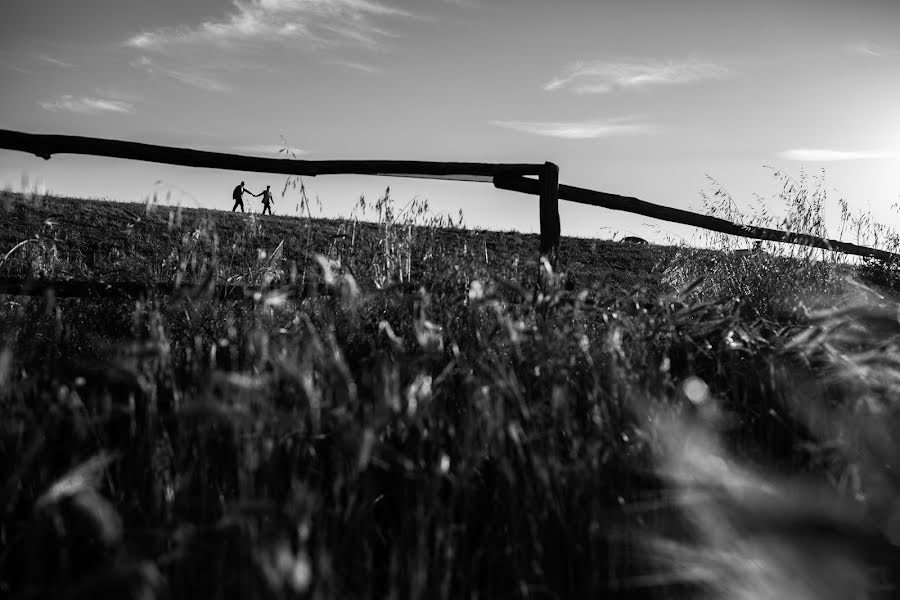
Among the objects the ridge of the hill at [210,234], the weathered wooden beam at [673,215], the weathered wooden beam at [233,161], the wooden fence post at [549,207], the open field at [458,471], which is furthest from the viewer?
the ridge of the hill at [210,234]

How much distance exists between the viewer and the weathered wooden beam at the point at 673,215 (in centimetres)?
454

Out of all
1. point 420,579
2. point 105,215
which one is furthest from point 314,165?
point 105,215

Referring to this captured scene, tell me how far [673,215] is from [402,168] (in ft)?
7.40

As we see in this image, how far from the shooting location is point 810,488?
2070 millimetres

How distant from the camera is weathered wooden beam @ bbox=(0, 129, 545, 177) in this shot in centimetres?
364

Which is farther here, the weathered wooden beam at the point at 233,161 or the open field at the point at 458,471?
the weathered wooden beam at the point at 233,161

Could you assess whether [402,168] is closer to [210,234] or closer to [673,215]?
[210,234]

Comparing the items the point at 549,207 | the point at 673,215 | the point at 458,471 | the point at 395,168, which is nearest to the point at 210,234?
the point at 395,168

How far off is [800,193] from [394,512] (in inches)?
205

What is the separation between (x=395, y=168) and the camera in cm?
430

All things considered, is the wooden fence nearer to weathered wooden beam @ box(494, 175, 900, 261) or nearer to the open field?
weathered wooden beam @ box(494, 175, 900, 261)

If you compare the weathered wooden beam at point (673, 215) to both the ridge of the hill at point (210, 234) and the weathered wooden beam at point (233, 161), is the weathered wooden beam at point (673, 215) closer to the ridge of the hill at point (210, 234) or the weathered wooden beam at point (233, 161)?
the weathered wooden beam at point (233, 161)

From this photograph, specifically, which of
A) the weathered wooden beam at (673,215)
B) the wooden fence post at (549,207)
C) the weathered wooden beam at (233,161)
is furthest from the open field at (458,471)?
the weathered wooden beam at (673,215)

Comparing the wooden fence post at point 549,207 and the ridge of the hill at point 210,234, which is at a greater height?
the wooden fence post at point 549,207
